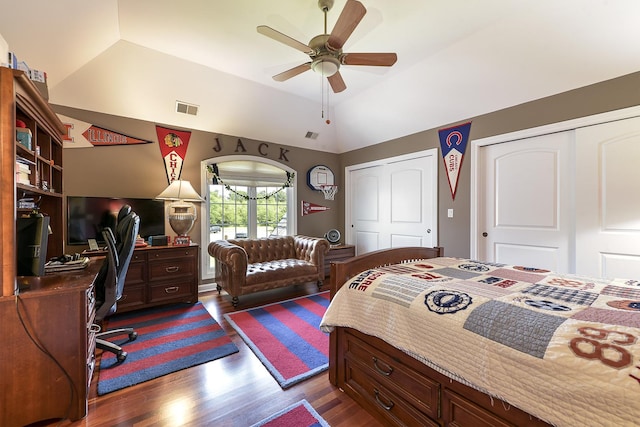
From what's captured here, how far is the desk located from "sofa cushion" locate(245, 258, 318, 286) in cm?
186

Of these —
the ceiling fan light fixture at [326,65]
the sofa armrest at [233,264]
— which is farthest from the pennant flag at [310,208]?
the ceiling fan light fixture at [326,65]

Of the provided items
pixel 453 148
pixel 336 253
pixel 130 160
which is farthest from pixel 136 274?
pixel 453 148

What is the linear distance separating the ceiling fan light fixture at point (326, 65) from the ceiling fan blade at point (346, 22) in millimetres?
110

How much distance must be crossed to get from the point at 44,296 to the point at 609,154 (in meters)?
4.41

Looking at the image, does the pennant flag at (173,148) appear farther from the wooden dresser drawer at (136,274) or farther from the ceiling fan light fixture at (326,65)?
the ceiling fan light fixture at (326,65)

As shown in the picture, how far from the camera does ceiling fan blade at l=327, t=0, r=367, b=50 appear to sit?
5.66 ft

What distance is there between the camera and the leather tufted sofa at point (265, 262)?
3314mm

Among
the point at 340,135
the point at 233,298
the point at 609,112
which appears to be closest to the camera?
the point at 609,112

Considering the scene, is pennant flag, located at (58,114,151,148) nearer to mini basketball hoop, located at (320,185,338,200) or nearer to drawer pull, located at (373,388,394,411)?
mini basketball hoop, located at (320,185,338,200)

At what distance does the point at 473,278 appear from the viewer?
1.65 metres

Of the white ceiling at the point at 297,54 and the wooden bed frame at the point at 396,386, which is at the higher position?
the white ceiling at the point at 297,54

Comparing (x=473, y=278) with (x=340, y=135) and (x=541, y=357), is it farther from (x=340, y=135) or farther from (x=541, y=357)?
(x=340, y=135)

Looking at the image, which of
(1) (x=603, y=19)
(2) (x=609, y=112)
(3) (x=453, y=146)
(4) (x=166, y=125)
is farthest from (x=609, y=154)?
(4) (x=166, y=125)

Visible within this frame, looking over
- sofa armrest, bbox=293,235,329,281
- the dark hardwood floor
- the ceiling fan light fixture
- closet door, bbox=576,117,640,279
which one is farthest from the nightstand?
closet door, bbox=576,117,640,279
